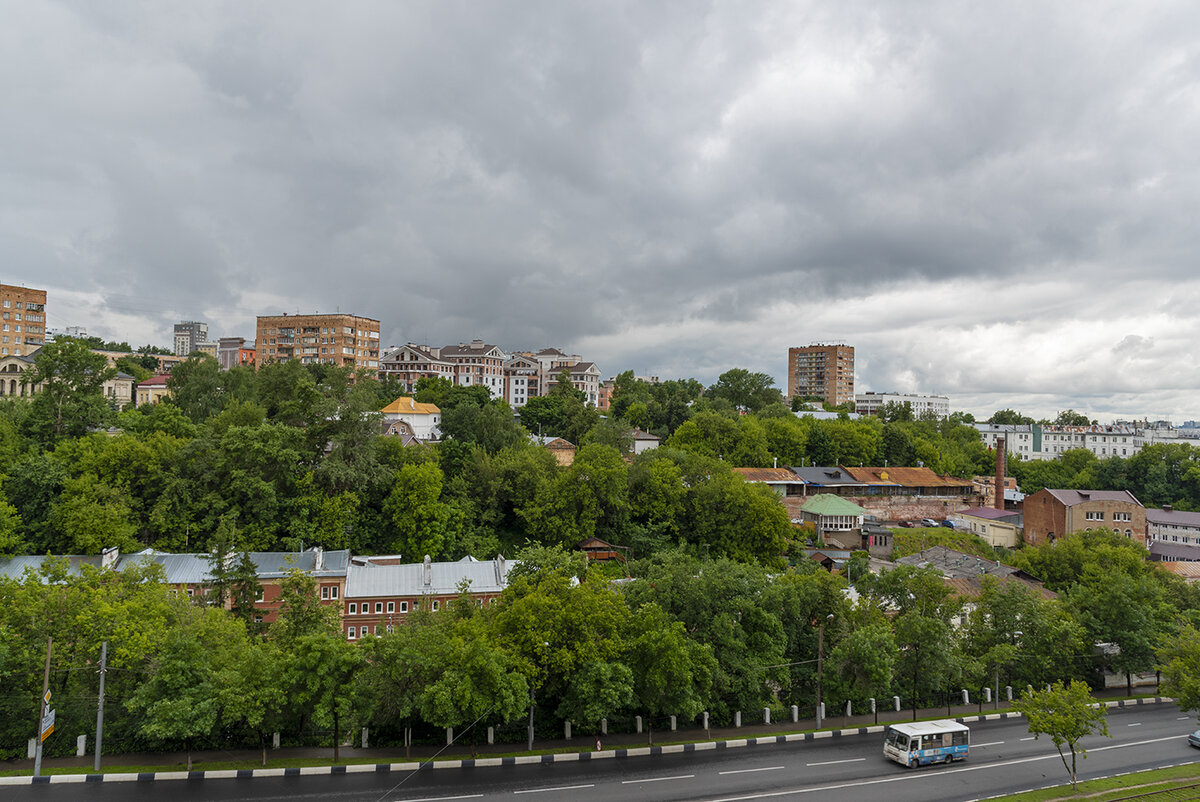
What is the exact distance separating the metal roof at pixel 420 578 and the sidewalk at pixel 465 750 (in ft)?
45.4

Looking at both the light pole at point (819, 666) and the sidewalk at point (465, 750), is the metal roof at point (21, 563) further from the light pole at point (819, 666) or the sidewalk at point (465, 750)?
the light pole at point (819, 666)

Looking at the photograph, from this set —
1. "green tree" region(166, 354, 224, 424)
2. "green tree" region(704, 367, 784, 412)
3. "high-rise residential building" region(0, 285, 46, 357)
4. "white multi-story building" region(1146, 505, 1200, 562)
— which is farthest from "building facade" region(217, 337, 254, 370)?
"white multi-story building" region(1146, 505, 1200, 562)

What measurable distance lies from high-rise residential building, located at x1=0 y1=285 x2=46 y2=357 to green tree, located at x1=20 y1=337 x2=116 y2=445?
63.9 m

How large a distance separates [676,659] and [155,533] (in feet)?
138

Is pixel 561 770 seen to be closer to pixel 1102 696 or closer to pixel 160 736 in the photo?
pixel 160 736

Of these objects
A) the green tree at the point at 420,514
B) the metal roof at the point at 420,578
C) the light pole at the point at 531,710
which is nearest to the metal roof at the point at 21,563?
the metal roof at the point at 420,578

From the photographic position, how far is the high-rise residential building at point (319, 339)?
4262 inches

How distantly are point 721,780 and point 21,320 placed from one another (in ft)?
431

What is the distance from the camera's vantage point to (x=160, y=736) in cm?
2273

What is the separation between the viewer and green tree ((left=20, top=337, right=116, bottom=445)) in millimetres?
53219

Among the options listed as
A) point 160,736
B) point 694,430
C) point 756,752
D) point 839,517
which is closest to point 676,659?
point 756,752

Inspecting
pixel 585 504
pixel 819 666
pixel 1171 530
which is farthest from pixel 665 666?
pixel 1171 530

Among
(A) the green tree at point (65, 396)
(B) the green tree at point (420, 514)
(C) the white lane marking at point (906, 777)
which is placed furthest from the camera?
(A) the green tree at point (65, 396)

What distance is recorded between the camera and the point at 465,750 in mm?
25703
